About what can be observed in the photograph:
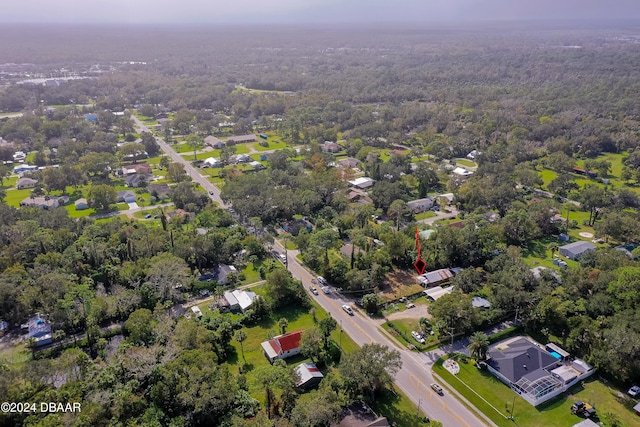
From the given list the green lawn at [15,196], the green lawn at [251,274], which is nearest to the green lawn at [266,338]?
the green lawn at [251,274]

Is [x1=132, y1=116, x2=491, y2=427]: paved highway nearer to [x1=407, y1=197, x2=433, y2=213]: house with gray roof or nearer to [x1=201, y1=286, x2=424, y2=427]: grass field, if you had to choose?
[x1=201, y1=286, x2=424, y2=427]: grass field

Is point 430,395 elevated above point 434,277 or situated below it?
below

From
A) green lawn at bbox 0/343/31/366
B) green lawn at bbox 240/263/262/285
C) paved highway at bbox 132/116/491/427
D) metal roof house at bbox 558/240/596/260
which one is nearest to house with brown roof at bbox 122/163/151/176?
green lawn at bbox 240/263/262/285

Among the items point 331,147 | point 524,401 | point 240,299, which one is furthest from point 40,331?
point 331,147

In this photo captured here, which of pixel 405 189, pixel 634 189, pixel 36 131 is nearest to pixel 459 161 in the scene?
pixel 405 189

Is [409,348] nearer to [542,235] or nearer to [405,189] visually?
[542,235]

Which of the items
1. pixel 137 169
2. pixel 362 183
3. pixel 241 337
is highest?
pixel 137 169

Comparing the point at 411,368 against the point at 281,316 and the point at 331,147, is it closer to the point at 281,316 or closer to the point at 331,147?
the point at 281,316
